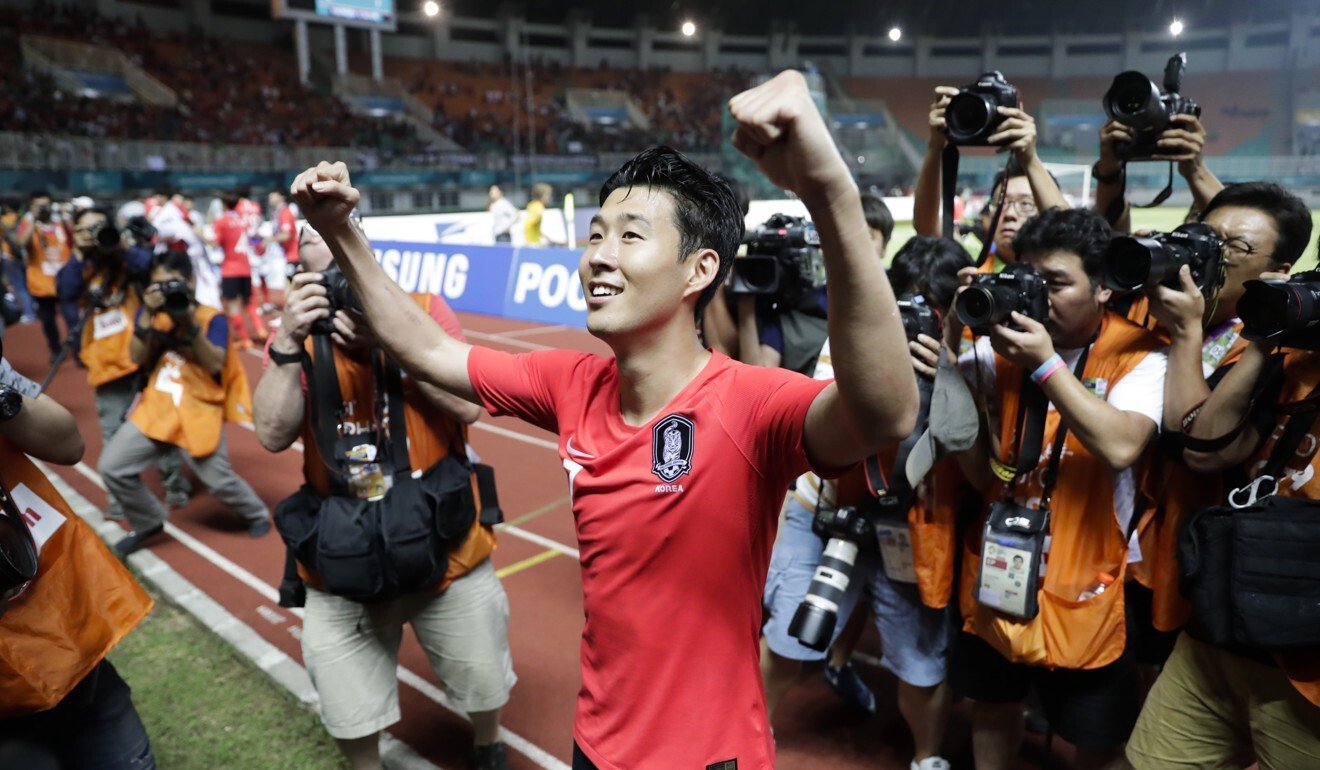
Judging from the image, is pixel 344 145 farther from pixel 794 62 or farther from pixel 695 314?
pixel 695 314

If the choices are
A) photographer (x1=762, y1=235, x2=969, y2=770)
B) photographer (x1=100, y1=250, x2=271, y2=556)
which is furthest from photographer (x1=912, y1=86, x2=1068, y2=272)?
photographer (x1=100, y1=250, x2=271, y2=556)

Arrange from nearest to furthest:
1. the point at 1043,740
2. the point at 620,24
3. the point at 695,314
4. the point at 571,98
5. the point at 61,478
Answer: the point at 695,314 → the point at 1043,740 → the point at 61,478 → the point at 571,98 → the point at 620,24

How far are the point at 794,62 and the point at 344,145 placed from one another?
28884mm

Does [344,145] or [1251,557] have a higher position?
[344,145]

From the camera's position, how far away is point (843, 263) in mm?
1191

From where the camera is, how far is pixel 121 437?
16.8ft

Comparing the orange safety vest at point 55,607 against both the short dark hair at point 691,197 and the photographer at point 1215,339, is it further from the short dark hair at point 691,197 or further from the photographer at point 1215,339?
the photographer at point 1215,339

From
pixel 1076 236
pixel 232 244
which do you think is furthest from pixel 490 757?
pixel 232 244

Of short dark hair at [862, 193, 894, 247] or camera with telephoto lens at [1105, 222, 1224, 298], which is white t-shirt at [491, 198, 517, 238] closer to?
short dark hair at [862, 193, 894, 247]

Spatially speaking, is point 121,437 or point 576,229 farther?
point 576,229

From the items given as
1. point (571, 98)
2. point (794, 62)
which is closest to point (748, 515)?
point (571, 98)

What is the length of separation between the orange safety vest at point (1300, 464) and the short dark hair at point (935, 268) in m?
0.97

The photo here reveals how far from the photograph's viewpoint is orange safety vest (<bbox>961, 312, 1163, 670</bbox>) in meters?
2.37

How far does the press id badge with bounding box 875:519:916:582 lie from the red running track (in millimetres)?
855
